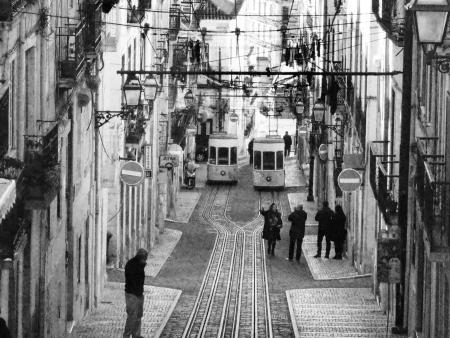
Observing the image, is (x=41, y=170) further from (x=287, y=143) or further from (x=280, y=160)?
(x=287, y=143)

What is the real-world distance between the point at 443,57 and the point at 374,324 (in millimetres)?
11355

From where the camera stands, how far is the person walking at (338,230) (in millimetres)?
38406

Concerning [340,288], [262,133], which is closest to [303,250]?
[340,288]

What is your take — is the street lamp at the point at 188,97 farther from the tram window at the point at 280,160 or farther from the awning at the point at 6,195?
the awning at the point at 6,195

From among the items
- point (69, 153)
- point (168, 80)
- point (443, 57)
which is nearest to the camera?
point (443, 57)

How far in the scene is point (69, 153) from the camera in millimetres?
26891

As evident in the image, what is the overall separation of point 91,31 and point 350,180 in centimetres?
977

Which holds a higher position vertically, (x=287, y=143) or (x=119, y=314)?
(x=287, y=143)

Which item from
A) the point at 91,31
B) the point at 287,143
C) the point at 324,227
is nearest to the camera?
the point at 91,31

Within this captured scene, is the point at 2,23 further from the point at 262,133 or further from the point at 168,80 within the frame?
the point at 262,133

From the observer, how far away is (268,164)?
207ft

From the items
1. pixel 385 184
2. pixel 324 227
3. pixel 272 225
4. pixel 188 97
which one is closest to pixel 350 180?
pixel 324 227

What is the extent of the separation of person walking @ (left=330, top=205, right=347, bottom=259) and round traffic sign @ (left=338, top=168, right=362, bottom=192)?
3643mm

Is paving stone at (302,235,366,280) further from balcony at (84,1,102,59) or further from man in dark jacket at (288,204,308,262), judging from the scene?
balcony at (84,1,102,59)
